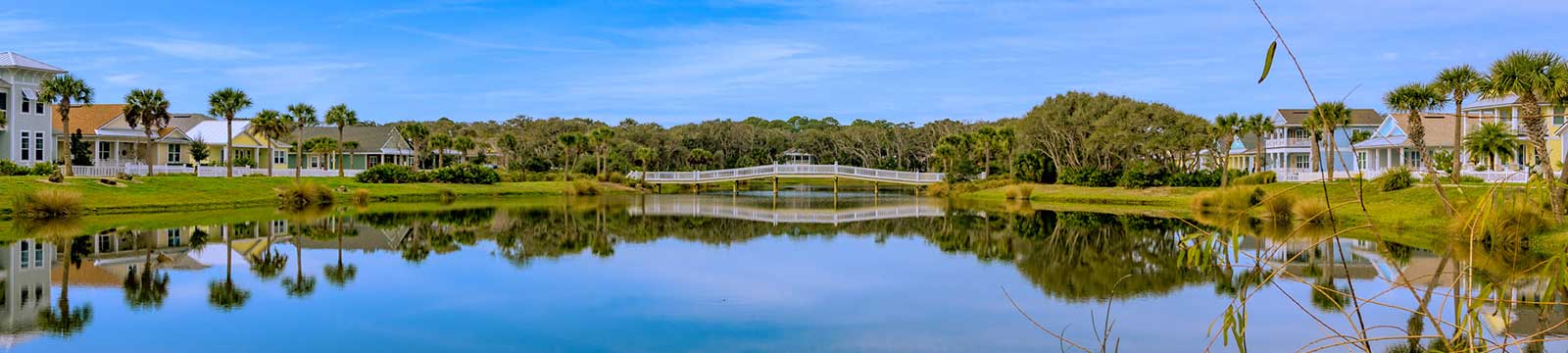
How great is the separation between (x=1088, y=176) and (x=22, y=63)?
4348 centimetres

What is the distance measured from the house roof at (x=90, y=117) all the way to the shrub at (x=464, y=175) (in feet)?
45.4

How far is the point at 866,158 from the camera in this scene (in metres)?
87.8

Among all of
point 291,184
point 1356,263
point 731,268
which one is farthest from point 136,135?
point 1356,263

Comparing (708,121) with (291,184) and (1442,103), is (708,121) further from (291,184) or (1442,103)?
(1442,103)

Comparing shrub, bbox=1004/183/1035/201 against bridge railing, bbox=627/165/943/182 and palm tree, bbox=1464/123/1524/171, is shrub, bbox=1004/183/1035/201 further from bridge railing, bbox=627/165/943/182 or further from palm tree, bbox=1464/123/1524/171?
palm tree, bbox=1464/123/1524/171

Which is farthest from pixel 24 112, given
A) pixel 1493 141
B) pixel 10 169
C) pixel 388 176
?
pixel 1493 141

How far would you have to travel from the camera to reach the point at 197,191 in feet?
131

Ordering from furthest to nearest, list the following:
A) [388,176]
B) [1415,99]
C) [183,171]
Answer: [388,176]
[183,171]
[1415,99]

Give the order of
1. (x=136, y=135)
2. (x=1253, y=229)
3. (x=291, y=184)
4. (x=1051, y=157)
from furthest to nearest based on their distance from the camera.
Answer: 1. (x=1051, y=157)
2. (x=136, y=135)
3. (x=291, y=184)
4. (x=1253, y=229)

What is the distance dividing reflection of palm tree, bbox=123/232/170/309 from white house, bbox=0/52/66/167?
27.6 m

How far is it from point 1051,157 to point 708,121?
38.8m

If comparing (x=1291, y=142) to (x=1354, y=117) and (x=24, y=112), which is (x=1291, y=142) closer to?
(x=1354, y=117)

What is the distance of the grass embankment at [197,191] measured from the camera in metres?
33.9

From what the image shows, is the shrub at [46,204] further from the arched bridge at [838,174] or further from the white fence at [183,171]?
the arched bridge at [838,174]
